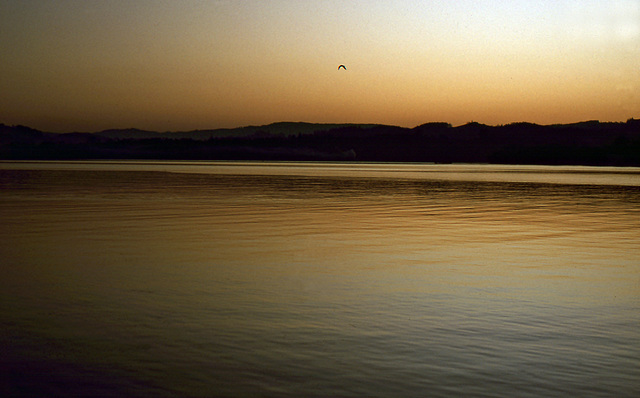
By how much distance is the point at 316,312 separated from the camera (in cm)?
1306

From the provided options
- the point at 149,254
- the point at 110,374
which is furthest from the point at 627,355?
the point at 149,254

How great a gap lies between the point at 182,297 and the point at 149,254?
6601 mm

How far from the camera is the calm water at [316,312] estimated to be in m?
9.05

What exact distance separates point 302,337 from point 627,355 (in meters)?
4.55

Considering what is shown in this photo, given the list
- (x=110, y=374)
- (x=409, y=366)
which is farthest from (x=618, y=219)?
(x=110, y=374)

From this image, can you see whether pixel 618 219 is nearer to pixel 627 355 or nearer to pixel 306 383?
pixel 627 355

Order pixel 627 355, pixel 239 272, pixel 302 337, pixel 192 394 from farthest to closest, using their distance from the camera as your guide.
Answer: pixel 239 272, pixel 302 337, pixel 627 355, pixel 192 394

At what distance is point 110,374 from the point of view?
9125 millimetres

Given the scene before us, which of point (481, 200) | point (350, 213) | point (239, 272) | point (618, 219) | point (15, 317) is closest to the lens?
point (15, 317)

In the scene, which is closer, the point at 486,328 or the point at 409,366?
the point at 409,366

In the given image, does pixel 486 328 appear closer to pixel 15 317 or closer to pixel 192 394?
pixel 192 394

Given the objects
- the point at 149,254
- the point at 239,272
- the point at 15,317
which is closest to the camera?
the point at 15,317

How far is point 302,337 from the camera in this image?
A: 1116 centimetres

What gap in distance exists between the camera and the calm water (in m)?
9.05
